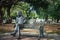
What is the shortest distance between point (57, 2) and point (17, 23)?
19.5 m

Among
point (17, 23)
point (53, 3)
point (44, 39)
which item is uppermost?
point (53, 3)

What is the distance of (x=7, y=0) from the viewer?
104 ft

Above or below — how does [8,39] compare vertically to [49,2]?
below

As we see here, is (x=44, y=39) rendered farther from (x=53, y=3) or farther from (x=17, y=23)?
(x=53, y=3)

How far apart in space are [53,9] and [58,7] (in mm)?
1868

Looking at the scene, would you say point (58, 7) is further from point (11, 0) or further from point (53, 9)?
point (11, 0)

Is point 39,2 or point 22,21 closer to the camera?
point 22,21

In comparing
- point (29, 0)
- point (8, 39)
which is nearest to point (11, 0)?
point (29, 0)

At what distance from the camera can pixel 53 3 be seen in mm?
33750

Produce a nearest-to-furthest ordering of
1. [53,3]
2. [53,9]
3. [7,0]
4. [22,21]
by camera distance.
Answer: [22,21]
[7,0]
[53,3]
[53,9]

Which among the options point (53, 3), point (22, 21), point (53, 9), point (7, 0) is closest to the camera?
point (22, 21)

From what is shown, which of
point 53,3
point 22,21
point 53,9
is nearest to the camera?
point 22,21

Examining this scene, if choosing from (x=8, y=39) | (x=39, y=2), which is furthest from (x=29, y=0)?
(x=8, y=39)

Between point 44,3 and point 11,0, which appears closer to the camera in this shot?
point 11,0
